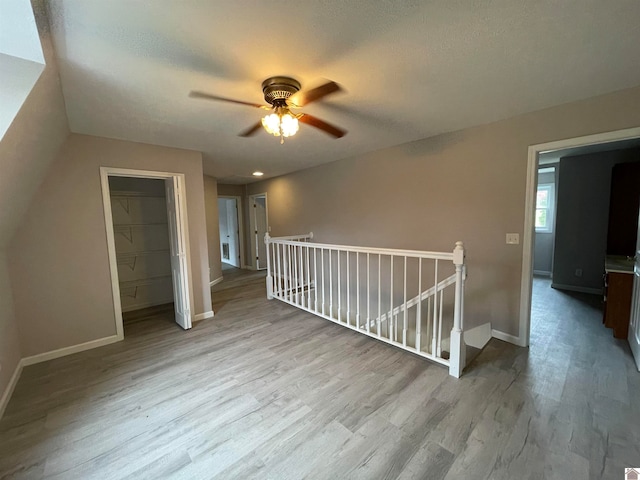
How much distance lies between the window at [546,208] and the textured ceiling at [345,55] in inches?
184

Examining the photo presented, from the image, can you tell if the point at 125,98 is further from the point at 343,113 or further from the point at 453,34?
the point at 453,34

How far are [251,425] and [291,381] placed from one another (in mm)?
505

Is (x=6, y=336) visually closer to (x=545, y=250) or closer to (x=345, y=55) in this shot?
(x=345, y=55)

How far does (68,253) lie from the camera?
2744 millimetres

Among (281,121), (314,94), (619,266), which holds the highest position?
(314,94)

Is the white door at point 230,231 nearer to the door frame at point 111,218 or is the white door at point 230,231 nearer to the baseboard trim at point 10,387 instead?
the door frame at point 111,218

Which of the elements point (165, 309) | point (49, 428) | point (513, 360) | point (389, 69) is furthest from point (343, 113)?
point (165, 309)

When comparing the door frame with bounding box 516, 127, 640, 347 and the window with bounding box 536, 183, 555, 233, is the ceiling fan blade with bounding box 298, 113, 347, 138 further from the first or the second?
the window with bounding box 536, 183, 555, 233

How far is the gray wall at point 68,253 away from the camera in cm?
255

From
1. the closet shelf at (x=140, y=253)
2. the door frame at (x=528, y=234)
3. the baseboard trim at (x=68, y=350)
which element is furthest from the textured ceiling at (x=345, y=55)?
the baseboard trim at (x=68, y=350)

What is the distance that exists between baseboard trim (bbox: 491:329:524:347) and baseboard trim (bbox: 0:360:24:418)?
4.48 metres

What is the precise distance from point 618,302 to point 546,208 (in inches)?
155

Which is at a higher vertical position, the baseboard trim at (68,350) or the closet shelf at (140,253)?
the closet shelf at (140,253)

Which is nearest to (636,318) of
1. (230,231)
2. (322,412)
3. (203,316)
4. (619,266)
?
(619,266)
